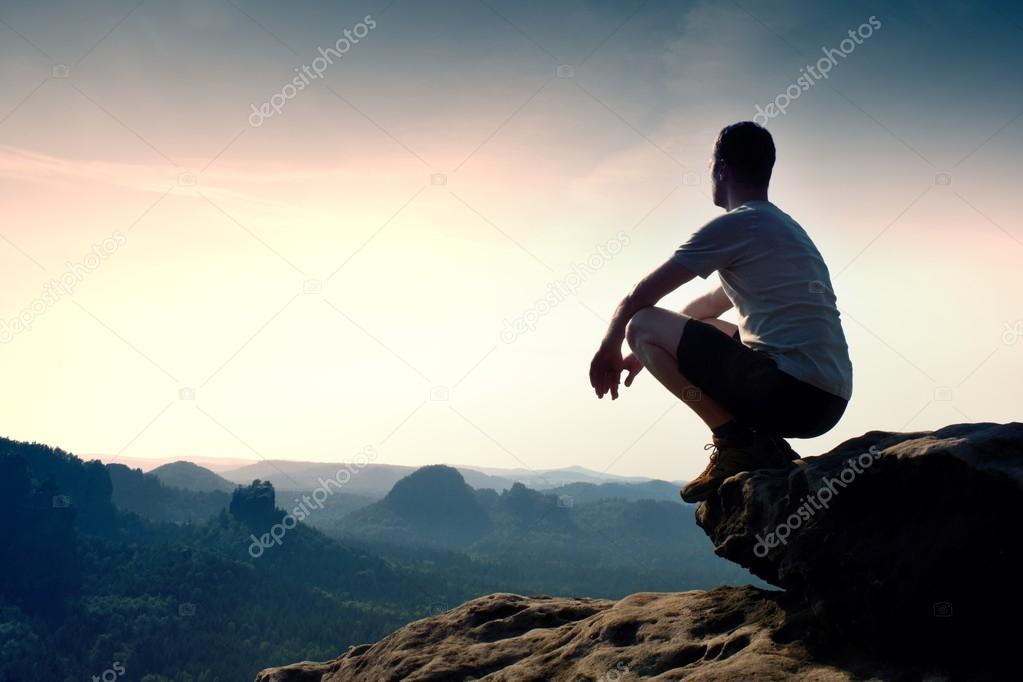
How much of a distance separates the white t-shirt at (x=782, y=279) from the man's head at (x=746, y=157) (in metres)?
0.40

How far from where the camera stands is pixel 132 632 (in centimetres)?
10769

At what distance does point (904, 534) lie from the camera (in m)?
4.78

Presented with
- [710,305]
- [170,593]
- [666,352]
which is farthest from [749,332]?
[170,593]

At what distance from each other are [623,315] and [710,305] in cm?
124

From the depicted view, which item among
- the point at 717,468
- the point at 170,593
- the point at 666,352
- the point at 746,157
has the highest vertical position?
the point at 746,157

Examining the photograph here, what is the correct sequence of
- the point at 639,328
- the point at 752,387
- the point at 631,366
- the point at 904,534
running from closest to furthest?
the point at 904,534, the point at 752,387, the point at 639,328, the point at 631,366

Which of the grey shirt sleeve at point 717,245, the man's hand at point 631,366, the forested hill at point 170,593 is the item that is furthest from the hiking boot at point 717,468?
the forested hill at point 170,593

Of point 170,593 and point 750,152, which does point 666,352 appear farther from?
point 170,593

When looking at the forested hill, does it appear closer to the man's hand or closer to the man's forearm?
the man's hand

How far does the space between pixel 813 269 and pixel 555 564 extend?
180 metres

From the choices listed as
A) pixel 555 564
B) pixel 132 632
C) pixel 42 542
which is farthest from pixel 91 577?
pixel 555 564

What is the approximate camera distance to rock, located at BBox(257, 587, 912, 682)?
5.31 meters

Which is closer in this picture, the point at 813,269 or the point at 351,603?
the point at 813,269

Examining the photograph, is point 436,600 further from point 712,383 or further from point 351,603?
point 712,383
